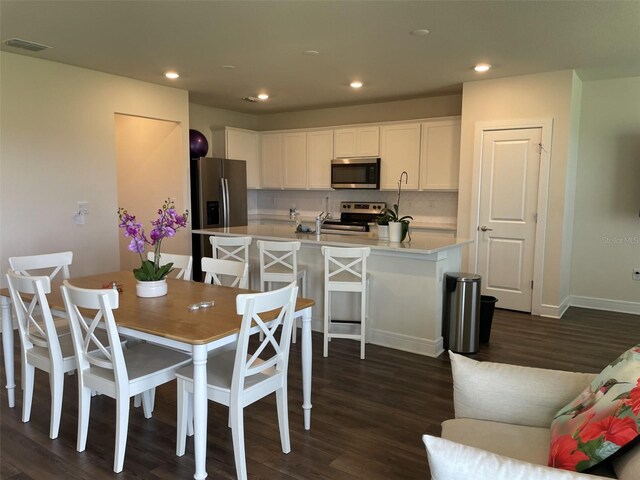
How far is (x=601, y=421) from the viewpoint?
51.2 inches

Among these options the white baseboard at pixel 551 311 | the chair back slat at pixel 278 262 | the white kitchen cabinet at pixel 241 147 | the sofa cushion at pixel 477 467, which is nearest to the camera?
the sofa cushion at pixel 477 467

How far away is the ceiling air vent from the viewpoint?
3.87m

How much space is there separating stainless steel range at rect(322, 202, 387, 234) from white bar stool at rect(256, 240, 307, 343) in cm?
218

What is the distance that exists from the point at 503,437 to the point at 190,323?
4.73ft

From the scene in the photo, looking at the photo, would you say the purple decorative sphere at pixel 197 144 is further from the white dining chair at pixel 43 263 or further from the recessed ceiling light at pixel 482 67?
the recessed ceiling light at pixel 482 67

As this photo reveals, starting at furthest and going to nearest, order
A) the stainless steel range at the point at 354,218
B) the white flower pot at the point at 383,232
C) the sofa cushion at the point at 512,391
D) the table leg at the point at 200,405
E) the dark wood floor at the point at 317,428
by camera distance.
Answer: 1. the stainless steel range at the point at 354,218
2. the white flower pot at the point at 383,232
3. the dark wood floor at the point at 317,428
4. the table leg at the point at 200,405
5. the sofa cushion at the point at 512,391

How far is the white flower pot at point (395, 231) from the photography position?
4.04m

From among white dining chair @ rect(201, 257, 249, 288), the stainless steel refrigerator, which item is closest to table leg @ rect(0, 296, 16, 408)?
white dining chair @ rect(201, 257, 249, 288)

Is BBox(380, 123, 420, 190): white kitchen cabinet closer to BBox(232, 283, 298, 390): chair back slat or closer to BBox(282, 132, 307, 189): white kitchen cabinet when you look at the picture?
BBox(282, 132, 307, 189): white kitchen cabinet

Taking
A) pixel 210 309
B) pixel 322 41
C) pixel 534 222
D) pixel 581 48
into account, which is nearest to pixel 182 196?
pixel 322 41

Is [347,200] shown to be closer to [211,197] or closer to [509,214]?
[211,197]

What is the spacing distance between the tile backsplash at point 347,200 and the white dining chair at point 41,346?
4.78 meters

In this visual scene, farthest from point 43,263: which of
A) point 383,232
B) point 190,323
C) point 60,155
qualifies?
point 383,232

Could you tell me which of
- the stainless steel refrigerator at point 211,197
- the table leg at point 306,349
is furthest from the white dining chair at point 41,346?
the stainless steel refrigerator at point 211,197
